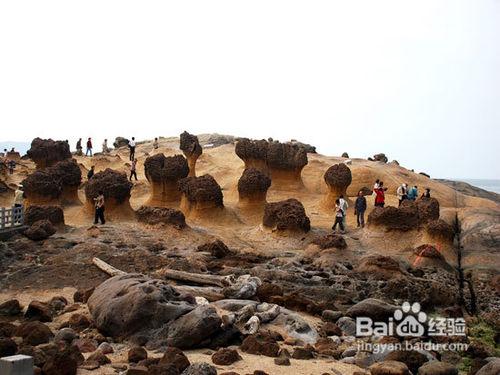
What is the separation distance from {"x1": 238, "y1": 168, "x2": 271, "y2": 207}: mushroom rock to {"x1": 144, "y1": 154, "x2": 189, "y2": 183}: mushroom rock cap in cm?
242

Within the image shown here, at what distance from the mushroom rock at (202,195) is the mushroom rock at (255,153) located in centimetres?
584

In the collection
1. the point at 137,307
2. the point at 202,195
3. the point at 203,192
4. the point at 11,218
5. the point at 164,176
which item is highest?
the point at 164,176

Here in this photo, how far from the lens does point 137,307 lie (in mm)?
9547

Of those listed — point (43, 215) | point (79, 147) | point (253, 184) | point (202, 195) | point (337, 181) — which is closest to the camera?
point (43, 215)

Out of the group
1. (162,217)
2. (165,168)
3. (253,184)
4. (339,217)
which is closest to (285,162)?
(253,184)

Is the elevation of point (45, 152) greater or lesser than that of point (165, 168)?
greater

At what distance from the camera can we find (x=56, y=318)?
35.1 feet

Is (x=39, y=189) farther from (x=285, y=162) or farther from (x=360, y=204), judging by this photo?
(x=360, y=204)

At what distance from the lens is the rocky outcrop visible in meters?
16.8

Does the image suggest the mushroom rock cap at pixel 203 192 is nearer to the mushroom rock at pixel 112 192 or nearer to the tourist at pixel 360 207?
the mushroom rock at pixel 112 192

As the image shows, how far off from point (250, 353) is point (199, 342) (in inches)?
32.5

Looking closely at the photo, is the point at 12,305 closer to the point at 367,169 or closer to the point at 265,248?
the point at 265,248

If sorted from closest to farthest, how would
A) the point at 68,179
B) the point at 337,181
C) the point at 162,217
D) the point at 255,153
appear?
the point at 162,217, the point at 68,179, the point at 337,181, the point at 255,153

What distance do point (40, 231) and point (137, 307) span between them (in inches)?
266
